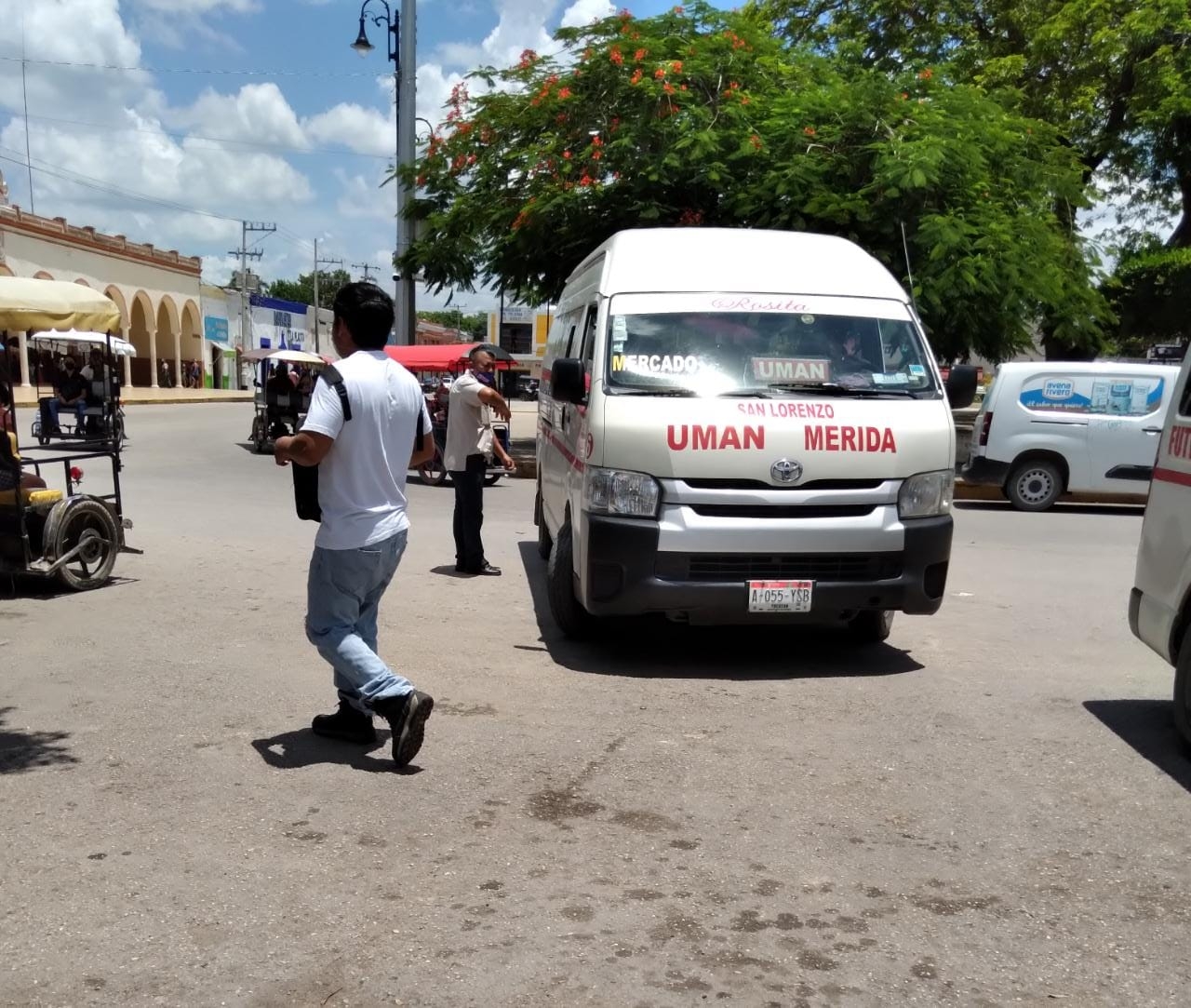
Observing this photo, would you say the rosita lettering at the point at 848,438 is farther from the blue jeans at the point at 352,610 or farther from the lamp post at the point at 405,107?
the lamp post at the point at 405,107

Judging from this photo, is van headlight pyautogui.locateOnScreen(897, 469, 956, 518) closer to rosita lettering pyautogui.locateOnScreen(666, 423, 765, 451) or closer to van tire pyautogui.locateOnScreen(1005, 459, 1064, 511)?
rosita lettering pyautogui.locateOnScreen(666, 423, 765, 451)

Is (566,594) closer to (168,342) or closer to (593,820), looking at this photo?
(593,820)

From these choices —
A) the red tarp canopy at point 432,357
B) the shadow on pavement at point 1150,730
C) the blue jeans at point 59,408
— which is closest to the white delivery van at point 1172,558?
the shadow on pavement at point 1150,730

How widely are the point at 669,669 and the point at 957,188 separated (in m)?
11.5

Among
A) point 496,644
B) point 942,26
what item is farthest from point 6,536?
point 942,26

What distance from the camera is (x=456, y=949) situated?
3176 millimetres

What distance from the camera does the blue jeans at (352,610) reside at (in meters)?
Answer: 4.54

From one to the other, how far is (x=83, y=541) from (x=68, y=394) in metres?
14.3

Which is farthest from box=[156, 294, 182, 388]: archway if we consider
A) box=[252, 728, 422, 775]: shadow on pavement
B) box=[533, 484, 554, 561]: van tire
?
box=[252, 728, 422, 775]: shadow on pavement

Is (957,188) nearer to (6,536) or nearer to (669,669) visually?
(669,669)

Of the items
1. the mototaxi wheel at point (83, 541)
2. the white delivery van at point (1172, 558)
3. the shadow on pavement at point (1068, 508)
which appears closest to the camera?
the white delivery van at point (1172, 558)

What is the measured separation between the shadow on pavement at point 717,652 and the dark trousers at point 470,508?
1641 mm

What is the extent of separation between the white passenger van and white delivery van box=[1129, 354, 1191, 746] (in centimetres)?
109

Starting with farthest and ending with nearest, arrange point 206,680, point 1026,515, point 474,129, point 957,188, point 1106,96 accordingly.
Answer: point 1106,96 → point 474,129 → point 957,188 → point 1026,515 → point 206,680
